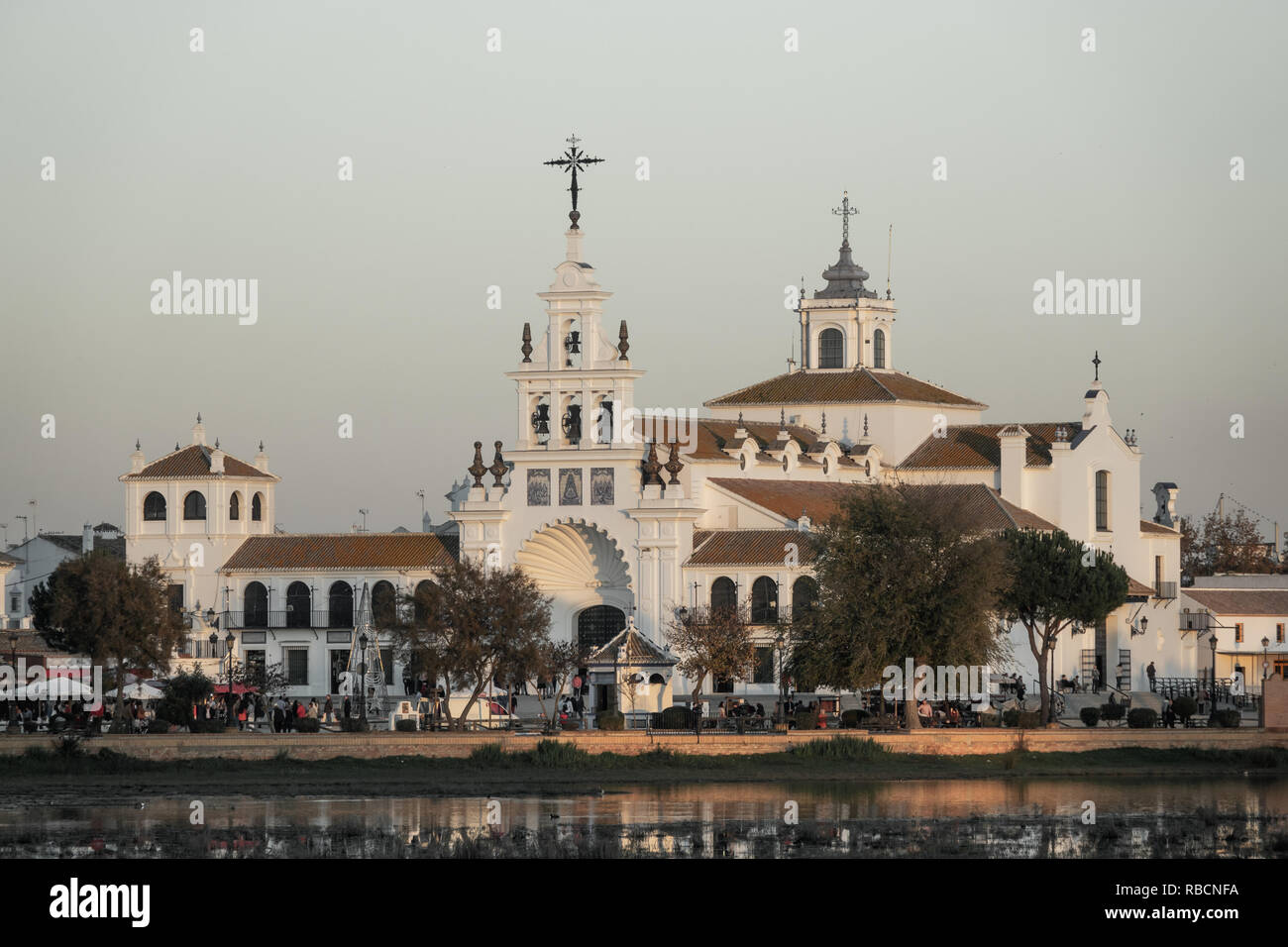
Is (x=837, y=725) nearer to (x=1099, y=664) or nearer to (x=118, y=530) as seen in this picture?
(x=1099, y=664)

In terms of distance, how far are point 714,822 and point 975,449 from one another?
44.7 m

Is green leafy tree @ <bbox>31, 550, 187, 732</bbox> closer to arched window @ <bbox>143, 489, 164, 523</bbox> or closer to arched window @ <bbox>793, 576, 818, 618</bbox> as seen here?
arched window @ <bbox>793, 576, 818, 618</bbox>

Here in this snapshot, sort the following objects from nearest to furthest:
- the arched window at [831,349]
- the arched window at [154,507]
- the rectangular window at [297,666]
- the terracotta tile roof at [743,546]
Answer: the terracotta tile roof at [743,546]
the rectangular window at [297,666]
the arched window at [154,507]
the arched window at [831,349]

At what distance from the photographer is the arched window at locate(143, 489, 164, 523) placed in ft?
296

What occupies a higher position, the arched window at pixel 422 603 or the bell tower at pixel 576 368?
the bell tower at pixel 576 368

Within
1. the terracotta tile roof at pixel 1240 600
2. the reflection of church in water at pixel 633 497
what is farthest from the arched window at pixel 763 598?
the terracotta tile roof at pixel 1240 600

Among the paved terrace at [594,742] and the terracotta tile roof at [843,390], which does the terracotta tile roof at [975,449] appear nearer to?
the terracotta tile roof at [843,390]

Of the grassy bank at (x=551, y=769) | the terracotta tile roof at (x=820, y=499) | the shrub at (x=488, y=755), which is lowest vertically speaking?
the grassy bank at (x=551, y=769)

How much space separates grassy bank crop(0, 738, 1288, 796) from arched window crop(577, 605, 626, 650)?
23.7 metres

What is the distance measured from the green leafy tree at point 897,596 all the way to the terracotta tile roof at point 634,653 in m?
6.65

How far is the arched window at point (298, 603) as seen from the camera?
286 feet

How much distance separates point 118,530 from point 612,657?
67.5 metres

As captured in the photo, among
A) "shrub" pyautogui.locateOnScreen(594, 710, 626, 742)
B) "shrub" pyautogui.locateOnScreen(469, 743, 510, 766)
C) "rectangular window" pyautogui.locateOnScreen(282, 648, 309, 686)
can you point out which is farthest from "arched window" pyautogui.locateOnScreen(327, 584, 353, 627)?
"shrub" pyautogui.locateOnScreen(469, 743, 510, 766)
